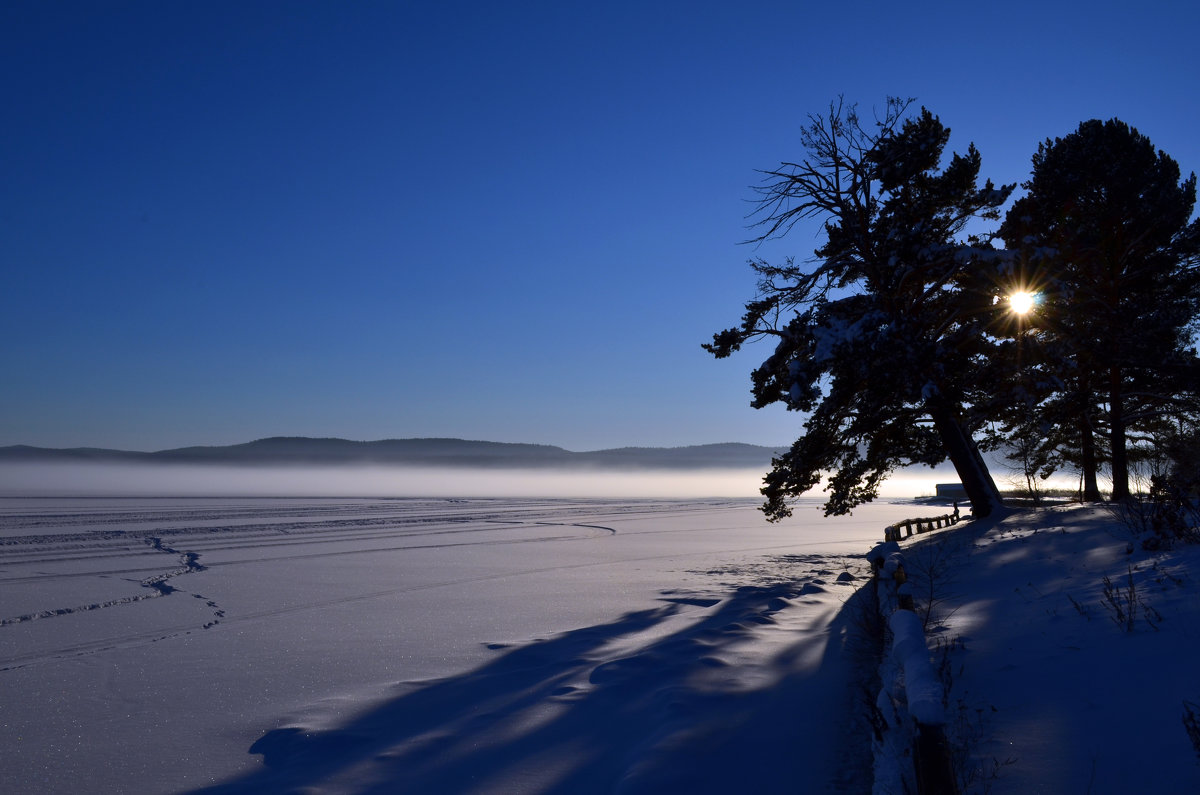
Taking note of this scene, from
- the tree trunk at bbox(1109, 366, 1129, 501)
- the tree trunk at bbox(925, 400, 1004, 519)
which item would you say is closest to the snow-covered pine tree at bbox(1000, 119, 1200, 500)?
the tree trunk at bbox(1109, 366, 1129, 501)

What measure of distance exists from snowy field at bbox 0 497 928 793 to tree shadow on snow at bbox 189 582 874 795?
2cm

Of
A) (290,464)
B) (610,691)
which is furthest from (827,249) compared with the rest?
(290,464)

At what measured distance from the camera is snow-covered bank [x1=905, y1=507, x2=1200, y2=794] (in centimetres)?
366

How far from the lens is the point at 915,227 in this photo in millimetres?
16234

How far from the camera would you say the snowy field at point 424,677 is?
195 inches

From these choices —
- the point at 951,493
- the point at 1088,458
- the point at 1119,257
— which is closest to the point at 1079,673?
the point at 1119,257

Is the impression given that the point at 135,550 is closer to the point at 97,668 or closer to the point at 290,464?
the point at 97,668

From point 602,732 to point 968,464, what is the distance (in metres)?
16.9

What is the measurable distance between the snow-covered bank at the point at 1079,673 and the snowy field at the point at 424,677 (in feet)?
3.18

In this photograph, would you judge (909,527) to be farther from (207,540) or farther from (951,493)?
(951,493)

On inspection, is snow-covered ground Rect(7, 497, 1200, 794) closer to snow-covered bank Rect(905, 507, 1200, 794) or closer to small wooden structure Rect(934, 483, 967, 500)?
snow-covered bank Rect(905, 507, 1200, 794)

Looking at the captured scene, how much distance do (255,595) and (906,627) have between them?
1121 cm

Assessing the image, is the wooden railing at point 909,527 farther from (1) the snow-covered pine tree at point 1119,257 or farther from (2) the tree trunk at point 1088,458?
(1) the snow-covered pine tree at point 1119,257

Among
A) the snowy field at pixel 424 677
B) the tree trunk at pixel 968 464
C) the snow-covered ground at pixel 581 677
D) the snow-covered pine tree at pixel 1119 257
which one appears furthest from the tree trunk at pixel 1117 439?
the snowy field at pixel 424 677
